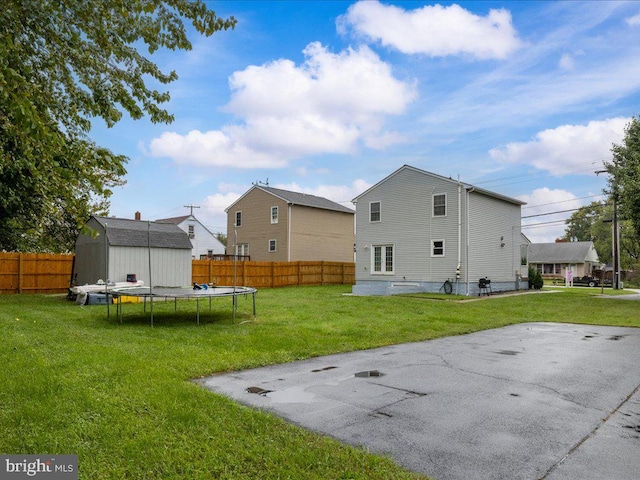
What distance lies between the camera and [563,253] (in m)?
48.1

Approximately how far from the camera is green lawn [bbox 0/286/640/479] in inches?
118

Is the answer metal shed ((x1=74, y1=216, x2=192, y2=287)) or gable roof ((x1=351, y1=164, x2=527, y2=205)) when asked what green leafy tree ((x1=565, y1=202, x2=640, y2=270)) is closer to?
gable roof ((x1=351, y1=164, x2=527, y2=205))

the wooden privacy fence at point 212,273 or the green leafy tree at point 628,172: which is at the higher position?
the green leafy tree at point 628,172

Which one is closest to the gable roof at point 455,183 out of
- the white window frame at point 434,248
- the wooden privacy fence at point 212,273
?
the white window frame at point 434,248

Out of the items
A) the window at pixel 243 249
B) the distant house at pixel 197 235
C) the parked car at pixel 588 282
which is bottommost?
the parked car at pixel 588 282

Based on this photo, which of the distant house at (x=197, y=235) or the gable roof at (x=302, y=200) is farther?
the distant house at (x=197, y=235)

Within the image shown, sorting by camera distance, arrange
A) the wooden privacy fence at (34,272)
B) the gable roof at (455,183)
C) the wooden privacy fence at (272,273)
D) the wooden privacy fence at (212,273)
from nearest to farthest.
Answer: the wooden privacy fence at (34,272), the wooden privacy fence at (212,273), the gable roof at (455,183), the wooden privacy fence at (272,273)

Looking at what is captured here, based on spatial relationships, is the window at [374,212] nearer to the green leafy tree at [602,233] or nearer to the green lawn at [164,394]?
the green lawn at [164,394]

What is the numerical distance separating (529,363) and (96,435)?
5.67 metres

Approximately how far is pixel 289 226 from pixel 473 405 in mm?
25245

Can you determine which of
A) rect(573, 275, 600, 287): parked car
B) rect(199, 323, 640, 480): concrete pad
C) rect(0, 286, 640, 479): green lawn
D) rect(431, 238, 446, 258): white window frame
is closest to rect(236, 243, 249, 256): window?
rect(431, 238, 446, 258): white window frame

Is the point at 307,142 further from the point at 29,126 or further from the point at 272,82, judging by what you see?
the point at 29,126

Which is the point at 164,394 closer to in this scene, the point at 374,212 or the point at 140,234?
the point at 140,234

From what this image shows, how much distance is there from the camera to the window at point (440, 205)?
21344 mm
